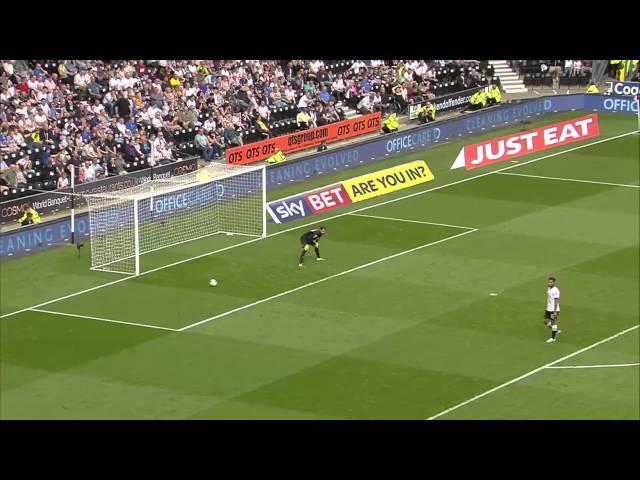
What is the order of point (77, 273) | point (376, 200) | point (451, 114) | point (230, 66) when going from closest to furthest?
point (77, 273)
point (376, 200)
point (230, 66)
point (451, 114)

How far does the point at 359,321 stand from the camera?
1473 inches

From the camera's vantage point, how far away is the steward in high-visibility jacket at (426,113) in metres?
64.1

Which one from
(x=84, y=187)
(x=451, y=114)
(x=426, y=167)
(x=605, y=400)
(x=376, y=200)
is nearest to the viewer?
(x=605, y=400)

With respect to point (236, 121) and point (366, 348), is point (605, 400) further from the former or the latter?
point (236, 121)

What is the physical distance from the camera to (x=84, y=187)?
46.6m

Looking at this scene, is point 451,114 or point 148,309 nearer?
point 148,309

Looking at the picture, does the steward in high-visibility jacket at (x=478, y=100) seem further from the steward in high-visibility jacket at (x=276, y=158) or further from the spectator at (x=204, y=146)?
the spectator at (x=204, y=146)

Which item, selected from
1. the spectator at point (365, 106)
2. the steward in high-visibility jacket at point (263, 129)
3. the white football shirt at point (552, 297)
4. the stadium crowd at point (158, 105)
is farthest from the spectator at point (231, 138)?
the white football shirt at point (552, 297)

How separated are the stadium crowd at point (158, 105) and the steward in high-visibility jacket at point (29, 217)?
5.70 feet

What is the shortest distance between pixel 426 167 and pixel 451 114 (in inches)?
463

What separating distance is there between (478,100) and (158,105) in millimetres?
17517

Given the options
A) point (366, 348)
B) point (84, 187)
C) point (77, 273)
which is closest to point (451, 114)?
point (84, 187)

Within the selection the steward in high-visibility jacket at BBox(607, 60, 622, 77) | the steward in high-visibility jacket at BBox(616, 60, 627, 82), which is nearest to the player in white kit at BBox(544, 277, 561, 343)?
the steward in high-visibility jacket at BBox(616, 60, 627, 82)

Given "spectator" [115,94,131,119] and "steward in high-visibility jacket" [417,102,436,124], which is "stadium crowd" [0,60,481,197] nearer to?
"spectator" [115,94,131,119]
